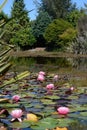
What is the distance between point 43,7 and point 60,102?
4856 cm

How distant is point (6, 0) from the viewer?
3693mm

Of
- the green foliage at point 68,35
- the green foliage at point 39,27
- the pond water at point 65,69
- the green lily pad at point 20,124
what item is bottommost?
the green lily pad at point 20,124

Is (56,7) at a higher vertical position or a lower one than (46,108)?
higher

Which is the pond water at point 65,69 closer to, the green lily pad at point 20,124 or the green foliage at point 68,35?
the green lily pad at point 20,124

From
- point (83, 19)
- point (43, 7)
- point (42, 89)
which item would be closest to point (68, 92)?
point (42, 89)

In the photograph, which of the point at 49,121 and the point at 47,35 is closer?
the point at 49,121

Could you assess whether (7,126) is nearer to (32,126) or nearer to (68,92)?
(32,126)

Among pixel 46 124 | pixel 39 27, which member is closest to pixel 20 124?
pixel 46 124

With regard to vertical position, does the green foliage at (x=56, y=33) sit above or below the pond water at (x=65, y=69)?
above

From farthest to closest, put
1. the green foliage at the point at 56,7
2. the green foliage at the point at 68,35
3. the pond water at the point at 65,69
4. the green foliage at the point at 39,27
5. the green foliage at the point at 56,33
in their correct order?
the green foliage at the point at 56,7
the green foliage at the point at 39,27
the green foliage at the point at 56,33
the green foliage at the point at 68,35
the pond water at the point at 65,69

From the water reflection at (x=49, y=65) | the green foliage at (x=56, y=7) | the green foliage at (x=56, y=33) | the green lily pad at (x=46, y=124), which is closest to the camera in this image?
the green lily pad at (x=46, y=124)

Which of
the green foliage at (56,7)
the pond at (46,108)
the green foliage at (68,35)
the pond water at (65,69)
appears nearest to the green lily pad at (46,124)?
the pond at (46,108)

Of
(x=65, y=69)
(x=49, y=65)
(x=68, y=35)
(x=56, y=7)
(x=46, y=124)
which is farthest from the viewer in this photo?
(x=56, y=7)

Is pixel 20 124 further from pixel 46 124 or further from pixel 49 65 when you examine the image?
pixel 49 65
